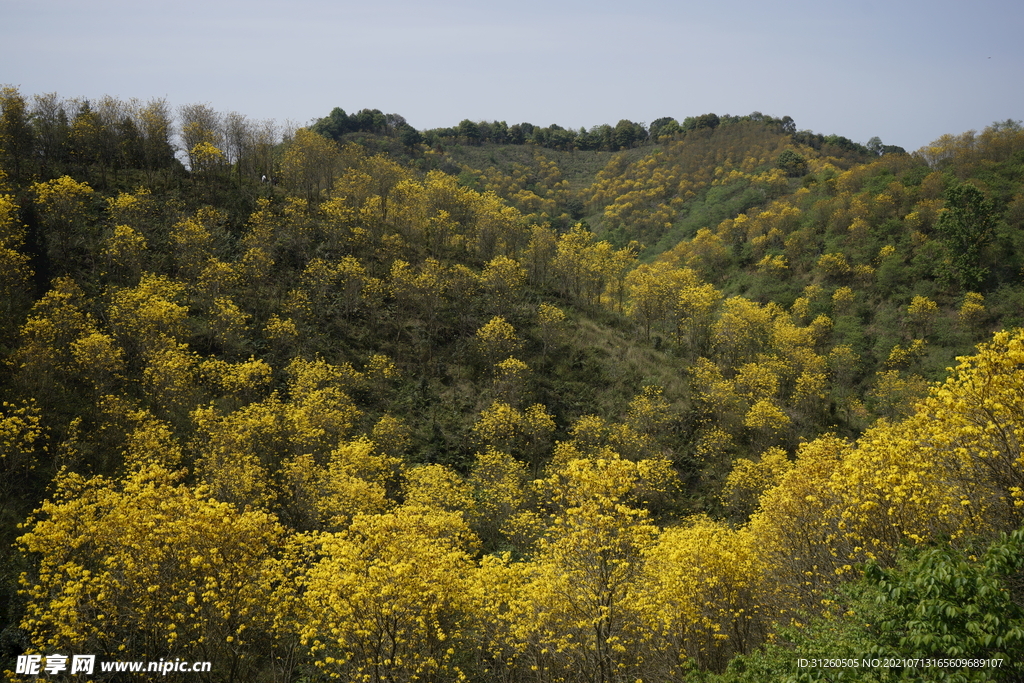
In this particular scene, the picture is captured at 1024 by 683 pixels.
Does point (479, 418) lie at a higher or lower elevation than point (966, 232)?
lower

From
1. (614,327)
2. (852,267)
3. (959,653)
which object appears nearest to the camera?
(959,653)

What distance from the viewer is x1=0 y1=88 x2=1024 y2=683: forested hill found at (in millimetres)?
13625

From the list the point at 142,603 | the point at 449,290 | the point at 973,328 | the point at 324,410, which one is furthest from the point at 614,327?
the point at 142,603

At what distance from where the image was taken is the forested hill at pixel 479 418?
1362 cm

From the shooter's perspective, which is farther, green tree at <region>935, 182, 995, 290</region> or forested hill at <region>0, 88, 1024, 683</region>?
green tree at <region>935, 182, 995, 290</region>

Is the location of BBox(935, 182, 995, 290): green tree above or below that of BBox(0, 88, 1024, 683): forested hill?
above

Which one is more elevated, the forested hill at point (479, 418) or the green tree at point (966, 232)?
the green tree at point (966, 232)

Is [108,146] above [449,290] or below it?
above

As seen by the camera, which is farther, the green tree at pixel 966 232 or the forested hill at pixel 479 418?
the green tree at pixel 966 232

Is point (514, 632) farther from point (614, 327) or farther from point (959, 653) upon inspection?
point (614, 327)

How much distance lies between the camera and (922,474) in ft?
41.3

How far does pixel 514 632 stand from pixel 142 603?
9885mm

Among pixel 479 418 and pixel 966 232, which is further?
pixel 966 232

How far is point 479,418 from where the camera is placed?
41.2m
